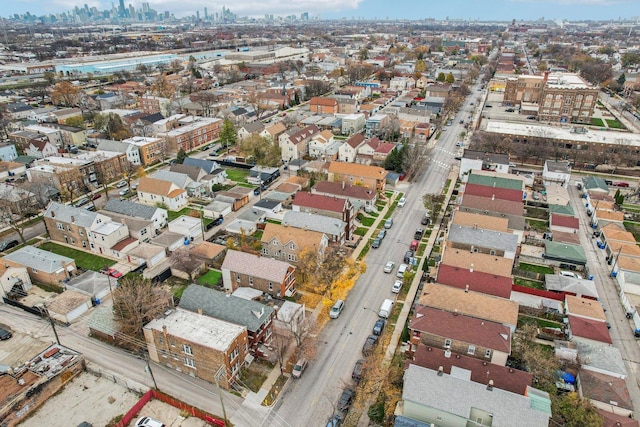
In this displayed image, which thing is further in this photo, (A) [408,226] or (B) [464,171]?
(B) [464,171]

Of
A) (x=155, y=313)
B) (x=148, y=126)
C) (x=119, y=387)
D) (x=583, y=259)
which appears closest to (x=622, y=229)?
(x=583, y=259)

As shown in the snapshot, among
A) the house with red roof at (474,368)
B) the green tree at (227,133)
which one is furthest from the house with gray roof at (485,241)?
the green tree at (227,133)

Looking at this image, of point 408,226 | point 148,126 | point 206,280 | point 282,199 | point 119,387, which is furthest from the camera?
point 148,126

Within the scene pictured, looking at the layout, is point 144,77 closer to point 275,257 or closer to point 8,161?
point 8,161

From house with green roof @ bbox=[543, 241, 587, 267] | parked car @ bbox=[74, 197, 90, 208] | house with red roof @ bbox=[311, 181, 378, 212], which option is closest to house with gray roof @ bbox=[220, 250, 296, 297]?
house with red roof @ bbox=[311, 181, 378, 212]

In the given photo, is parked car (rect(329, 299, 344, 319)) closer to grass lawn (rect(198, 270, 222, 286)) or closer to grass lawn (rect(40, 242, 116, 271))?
grass lawn (rect(198, 270, 222, 286))

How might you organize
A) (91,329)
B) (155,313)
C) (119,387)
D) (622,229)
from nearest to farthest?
(119,387), (155,313), (91,329), (622,229)

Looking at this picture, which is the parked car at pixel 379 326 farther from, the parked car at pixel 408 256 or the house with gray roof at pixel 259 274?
the parked car at pixel 408 256
